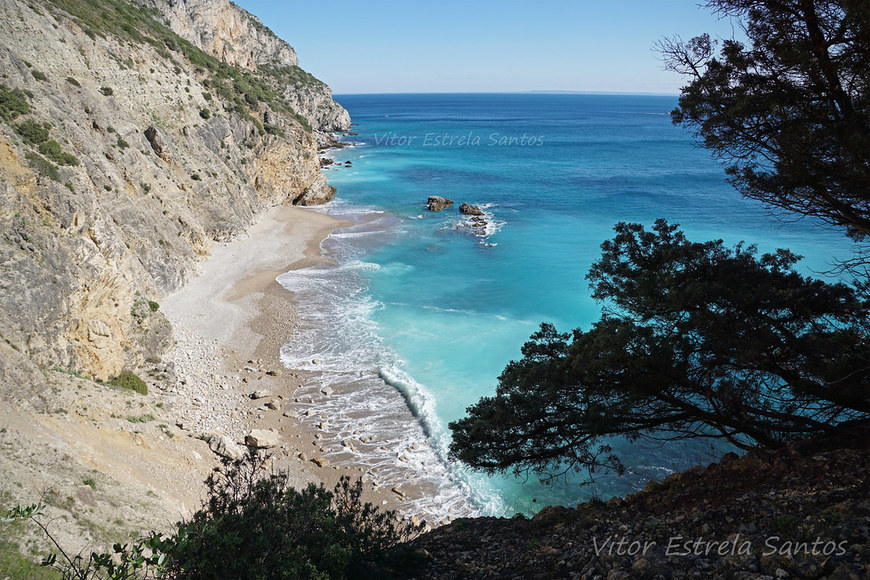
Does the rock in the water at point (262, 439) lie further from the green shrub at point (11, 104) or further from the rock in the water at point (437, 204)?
the rock in the water at point (437, 204)

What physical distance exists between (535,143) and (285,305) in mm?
87380

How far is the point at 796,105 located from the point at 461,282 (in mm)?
24790

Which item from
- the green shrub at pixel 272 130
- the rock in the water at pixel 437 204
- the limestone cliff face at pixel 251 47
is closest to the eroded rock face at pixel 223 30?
the limestone cliff face at pixel 251 47

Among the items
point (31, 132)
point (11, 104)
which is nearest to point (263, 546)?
point (31, 132)

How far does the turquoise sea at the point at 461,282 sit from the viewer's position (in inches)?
633

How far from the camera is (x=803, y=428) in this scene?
7.84m

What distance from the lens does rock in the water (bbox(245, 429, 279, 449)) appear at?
51.7 ft

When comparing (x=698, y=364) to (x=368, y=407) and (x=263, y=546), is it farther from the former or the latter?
(x=368, y=407)

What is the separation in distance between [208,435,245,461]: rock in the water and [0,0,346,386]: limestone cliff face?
4617 mm

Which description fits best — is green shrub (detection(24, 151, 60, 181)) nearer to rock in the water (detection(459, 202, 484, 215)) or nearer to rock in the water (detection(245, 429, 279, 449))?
rock in the water (detection(245, 429, 279, 449))

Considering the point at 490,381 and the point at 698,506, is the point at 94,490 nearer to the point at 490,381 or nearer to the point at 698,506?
the point at 698,506

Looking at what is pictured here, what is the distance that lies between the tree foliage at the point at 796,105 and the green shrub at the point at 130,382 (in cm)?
1764

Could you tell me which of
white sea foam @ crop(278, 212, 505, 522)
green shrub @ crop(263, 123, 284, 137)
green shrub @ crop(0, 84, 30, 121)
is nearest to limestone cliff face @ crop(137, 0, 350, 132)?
green shrub @ crop(263, 123, 284, 137)

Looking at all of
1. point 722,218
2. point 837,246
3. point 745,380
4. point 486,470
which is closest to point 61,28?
point 486,470
